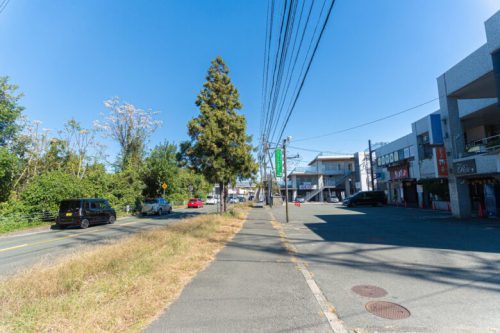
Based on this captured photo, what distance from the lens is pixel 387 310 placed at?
3.87 metres

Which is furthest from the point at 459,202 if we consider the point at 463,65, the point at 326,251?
the point at 326,251

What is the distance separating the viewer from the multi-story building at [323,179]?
5684 cm

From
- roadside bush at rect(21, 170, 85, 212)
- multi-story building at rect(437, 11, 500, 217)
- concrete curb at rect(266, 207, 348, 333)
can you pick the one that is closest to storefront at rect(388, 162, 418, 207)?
multi-story building at rect(437, 11, 500, 217)

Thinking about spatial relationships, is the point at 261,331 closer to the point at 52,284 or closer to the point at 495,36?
the point at 52,284

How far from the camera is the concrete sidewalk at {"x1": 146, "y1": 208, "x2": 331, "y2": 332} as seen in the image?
3387 millimetres

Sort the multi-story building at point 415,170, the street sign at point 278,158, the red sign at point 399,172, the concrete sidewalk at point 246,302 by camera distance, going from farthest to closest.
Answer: the red sign at point 399,172, the multi-story building at point 415,170, the street sign at point 278,158, the concrete sidewalk at point 246,302

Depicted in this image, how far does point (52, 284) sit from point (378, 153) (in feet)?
139

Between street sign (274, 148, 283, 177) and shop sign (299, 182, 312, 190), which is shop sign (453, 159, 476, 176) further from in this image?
shop sign (299, 182, 312, 190)

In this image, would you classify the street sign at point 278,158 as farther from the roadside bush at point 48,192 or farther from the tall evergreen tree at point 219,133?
the roadside bush at point 48,192

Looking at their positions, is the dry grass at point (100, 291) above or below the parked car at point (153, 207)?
below

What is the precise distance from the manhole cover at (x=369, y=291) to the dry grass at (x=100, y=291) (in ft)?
11.1

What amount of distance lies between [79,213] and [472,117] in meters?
29.1

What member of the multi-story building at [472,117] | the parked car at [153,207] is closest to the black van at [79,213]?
the parked car at [153,207]

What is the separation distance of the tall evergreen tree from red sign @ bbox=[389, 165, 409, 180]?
867 inches
